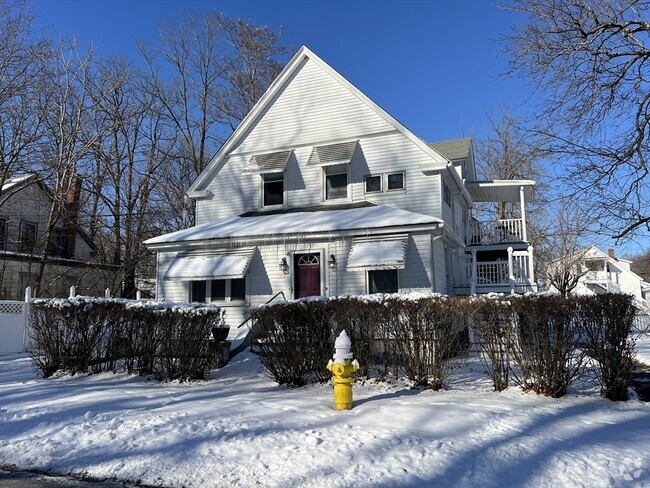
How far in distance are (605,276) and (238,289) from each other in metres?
36.6

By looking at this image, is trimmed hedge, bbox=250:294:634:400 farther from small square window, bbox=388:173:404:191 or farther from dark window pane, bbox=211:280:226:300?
small square window, bbox=388:173:404:191

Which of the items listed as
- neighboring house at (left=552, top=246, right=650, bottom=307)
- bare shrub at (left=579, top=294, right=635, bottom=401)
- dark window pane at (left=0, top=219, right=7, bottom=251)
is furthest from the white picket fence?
neighboring house at (left=552, top=246, right=650, bottom=307)

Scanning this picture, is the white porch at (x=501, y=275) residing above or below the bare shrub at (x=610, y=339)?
above

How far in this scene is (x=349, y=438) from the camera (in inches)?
189

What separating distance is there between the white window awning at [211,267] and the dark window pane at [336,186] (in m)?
3.33

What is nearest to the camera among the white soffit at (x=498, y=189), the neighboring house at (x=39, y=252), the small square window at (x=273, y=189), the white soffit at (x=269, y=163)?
the white soffit at (x=269, y=163)

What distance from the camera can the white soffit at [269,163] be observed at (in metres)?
16.0

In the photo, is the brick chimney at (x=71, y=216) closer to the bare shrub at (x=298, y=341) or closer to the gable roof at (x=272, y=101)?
the gable roof at (x=272, y=101)

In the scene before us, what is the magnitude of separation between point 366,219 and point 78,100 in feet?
49.4

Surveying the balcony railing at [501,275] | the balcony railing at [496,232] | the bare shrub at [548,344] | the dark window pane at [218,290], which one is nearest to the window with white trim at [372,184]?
the balcony railing at [501,275]

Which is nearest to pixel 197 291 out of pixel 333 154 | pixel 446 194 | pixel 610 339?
pixel 333 154

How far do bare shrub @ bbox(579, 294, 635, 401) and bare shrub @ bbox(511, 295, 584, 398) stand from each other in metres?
0.17

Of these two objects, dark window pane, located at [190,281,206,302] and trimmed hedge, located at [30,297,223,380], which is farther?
dark window pane, located at [190,281,206,302]

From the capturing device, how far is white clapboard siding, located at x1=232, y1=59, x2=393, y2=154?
15.6 meters
